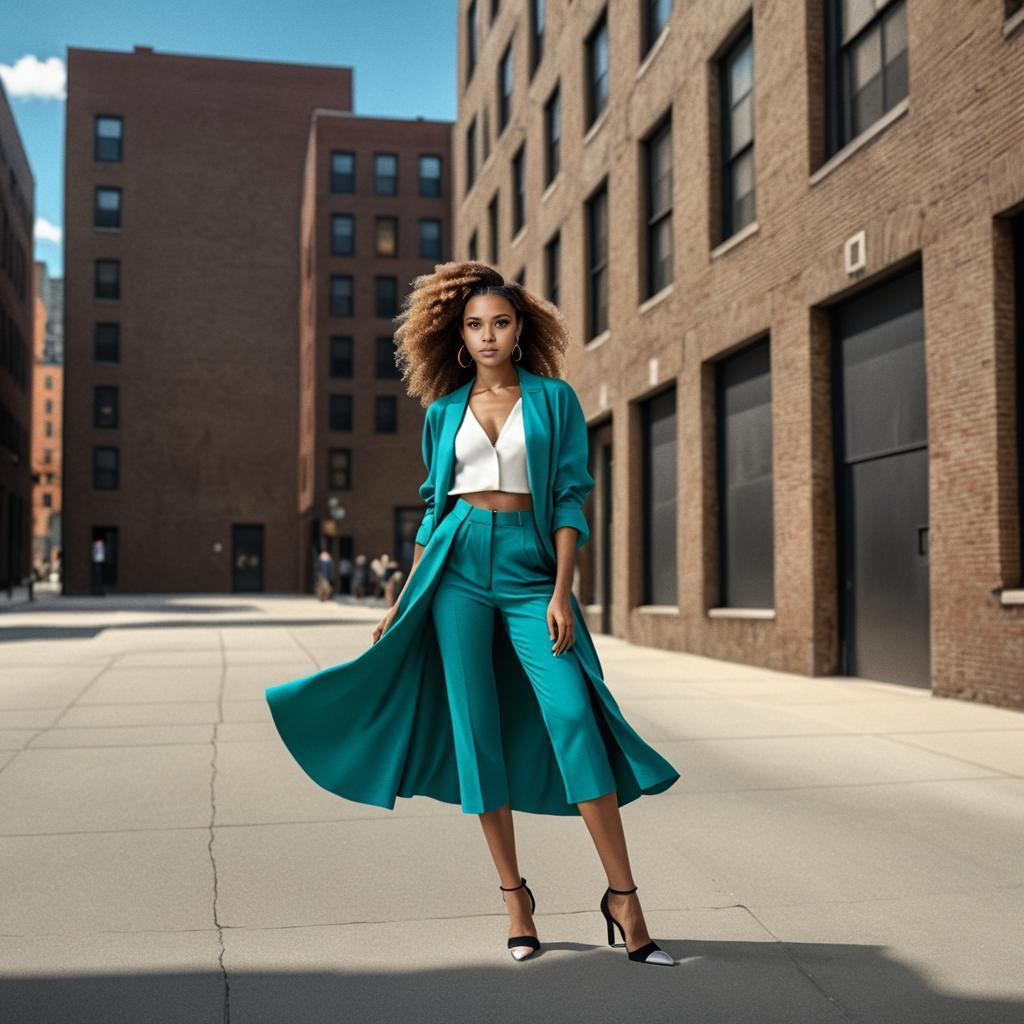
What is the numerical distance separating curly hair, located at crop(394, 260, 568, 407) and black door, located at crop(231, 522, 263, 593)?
176 ft

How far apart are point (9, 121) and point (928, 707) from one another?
51978mm

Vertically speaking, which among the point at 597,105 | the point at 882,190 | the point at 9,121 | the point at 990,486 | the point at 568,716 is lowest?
the point at 568,716

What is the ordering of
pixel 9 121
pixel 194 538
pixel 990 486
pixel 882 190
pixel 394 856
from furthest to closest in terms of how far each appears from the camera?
pixel 194 538, pixel 9 121, pixel 882 190, pixel 990 486, pixel 394 856

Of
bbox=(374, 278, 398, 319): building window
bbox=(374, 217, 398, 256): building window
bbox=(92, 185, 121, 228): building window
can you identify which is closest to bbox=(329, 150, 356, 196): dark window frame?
bbox=(374, 217, 398, 256): building window

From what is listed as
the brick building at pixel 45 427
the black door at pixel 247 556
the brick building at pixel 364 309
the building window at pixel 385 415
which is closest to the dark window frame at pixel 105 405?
the black door at pixel 247 556

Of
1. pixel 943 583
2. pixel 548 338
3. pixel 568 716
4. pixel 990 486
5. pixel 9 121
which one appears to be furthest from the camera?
pixel 9 121

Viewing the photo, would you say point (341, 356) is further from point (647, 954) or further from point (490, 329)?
point (647, 954)

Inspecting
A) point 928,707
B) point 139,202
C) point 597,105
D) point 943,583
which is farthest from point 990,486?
point 139,202

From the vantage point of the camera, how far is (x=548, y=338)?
4109mm

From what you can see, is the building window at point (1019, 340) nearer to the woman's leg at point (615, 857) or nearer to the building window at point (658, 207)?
the woman's leg at point (615, 857)

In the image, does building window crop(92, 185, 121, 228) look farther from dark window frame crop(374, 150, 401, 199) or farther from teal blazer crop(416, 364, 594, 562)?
teal blazer crop(416, 364, 594, 562)

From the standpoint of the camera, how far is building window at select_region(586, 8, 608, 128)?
2033cm

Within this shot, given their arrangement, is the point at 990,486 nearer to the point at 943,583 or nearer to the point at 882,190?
the point at 943,583

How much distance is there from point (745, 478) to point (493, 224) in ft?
49.6
